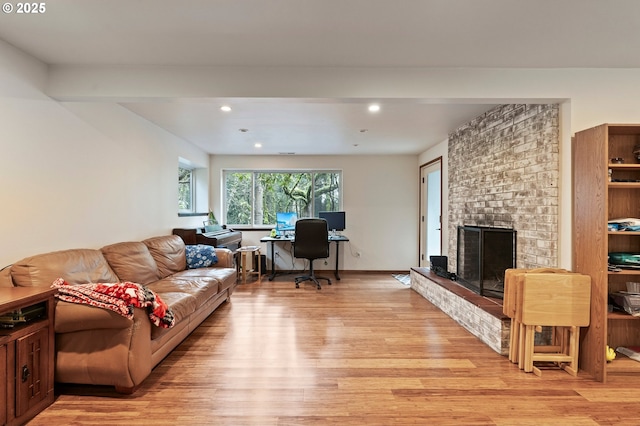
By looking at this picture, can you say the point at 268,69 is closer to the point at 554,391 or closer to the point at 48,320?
the point at 48,320

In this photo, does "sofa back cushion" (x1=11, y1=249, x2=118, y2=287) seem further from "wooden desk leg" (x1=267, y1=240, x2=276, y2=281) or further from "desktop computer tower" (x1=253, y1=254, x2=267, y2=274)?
"desktop computer tower" (x1=253, y1=254, x2=267, y2=274)

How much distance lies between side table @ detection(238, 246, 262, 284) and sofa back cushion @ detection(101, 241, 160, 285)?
1.90m

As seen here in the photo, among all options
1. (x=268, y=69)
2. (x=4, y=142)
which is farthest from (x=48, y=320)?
(x=268, y=69)

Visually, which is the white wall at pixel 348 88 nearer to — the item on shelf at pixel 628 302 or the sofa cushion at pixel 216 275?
the item on shelf at pixel 628 302

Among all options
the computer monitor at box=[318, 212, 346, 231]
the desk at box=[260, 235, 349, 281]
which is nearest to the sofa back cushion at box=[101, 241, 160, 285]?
the desk at box=[260, 235, 349, 281]

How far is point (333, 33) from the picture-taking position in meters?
2.00

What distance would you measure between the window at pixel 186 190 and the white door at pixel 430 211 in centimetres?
436

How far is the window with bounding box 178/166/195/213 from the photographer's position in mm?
5297

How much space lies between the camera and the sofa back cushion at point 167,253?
3.51 m

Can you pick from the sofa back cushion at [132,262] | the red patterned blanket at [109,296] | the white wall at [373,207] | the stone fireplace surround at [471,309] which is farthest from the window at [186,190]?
the stone fireplace surround at [471,309]

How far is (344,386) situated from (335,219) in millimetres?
3733

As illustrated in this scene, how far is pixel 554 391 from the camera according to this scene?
208 centimetres

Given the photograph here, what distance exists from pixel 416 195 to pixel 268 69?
170 inches

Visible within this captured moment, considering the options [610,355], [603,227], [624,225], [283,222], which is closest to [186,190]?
[283,222]
